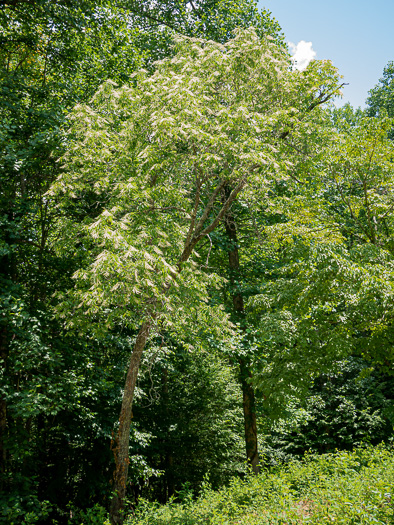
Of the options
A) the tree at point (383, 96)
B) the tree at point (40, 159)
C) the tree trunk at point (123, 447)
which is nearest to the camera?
the tree trunk at point (123, 447)

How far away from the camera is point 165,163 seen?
818 cm

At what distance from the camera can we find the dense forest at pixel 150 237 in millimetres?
7422

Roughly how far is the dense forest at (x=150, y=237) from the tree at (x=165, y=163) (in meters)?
0.05

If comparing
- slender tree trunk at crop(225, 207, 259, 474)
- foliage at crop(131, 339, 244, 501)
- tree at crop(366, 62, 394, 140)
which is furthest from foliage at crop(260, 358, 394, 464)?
tree at crop(366, 62, 394, 140)

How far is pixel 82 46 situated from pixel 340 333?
33.3 feet

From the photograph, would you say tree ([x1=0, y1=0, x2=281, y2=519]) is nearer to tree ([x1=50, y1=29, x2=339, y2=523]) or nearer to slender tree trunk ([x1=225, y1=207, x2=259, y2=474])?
tree ([x1=50, y1=29, x2=339, y2=523])

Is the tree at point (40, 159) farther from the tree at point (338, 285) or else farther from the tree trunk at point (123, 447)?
the tree at point (338, 285)

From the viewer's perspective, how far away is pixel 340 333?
7.61 meters

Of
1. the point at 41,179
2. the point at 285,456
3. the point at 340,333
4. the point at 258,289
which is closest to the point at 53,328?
the point at 41,179

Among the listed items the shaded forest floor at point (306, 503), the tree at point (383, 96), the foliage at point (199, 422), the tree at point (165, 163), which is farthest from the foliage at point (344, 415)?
the tree at point (383, 96)

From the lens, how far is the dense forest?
7.42 meters

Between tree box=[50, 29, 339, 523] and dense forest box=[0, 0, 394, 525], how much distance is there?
0.05m

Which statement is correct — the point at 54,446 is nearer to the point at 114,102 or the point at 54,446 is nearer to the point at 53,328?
the point at 53,328

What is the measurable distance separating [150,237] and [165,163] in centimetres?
174
